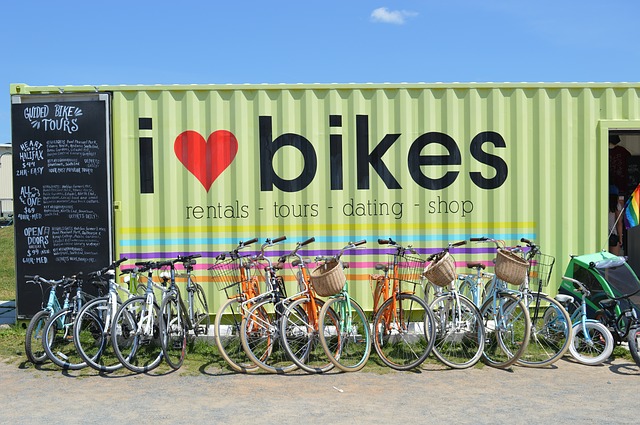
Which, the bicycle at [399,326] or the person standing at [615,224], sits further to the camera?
the person standing at [615,224]

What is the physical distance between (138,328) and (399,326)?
2.65 metres

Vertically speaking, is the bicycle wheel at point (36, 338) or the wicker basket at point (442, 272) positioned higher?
the wicker basket at point (442, 272)

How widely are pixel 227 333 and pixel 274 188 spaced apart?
193 cm

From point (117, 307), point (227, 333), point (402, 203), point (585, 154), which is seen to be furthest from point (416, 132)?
point (117, 307)

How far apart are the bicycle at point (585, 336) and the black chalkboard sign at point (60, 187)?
5.39m

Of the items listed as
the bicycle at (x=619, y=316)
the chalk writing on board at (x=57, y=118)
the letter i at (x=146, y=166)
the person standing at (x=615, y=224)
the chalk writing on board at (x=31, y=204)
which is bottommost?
the bicycle at (x=619, y=316)

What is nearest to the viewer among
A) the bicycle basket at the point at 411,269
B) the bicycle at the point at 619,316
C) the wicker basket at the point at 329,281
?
the wicker basket at the point at 329,281

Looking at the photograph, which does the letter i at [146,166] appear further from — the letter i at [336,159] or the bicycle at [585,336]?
the bicycle at [585,336]

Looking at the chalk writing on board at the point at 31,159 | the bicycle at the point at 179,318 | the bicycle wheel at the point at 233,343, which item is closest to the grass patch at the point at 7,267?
the chalk writing on board at the point at 31,159

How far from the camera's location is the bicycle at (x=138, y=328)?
21.5ft

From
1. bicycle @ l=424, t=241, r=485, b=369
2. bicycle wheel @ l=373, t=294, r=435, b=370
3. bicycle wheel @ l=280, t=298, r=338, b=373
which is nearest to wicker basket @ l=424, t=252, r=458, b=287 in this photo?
bicycle @ l=424, t=241, r=485, b=369

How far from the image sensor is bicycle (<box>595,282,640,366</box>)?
22.2ft

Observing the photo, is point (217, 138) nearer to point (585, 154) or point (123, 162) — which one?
point (123, 162)

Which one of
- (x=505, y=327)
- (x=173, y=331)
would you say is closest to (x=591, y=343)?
(x=505, y=327)
